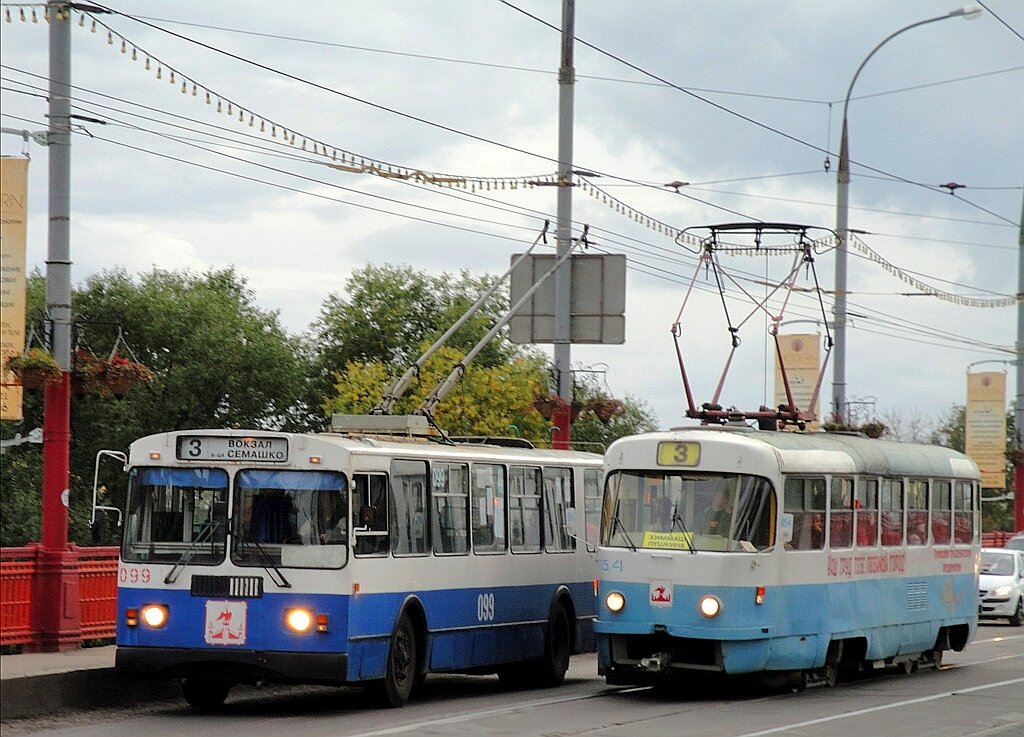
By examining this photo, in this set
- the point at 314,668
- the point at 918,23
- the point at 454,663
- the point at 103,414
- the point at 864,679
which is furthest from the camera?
the point at 103,414

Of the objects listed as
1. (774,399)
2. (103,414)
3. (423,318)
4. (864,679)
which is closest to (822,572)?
(864,679)

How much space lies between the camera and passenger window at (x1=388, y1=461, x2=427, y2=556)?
57.2 feet

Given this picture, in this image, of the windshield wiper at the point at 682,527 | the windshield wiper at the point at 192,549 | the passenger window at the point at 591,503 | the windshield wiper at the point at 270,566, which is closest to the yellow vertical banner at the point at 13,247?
the windshield wiper at the point at 192,549

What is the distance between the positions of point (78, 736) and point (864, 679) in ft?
37.6

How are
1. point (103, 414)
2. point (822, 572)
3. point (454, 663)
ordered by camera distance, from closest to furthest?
point (454, 663)
point (822, 572)
point (103, 414)

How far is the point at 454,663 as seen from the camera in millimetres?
18625

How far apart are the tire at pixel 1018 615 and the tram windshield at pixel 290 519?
24856 mm

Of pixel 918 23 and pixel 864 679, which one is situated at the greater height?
pixel 918 23

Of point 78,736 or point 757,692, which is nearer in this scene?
Result: point 78,736

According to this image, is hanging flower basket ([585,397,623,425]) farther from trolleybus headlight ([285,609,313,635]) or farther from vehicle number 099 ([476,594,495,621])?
trolleybus headlight ([285,609,313,635])

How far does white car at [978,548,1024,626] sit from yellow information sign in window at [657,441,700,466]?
19.7 metres

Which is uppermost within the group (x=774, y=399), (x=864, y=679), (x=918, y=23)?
(x=918, y=23)

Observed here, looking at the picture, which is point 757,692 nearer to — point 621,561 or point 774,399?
point 621,561

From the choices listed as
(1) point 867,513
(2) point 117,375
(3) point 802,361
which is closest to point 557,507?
(1) point 867,513
